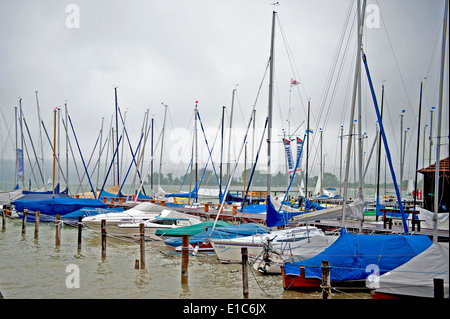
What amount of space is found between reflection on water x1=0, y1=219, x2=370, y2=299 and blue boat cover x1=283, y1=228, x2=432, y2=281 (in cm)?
81

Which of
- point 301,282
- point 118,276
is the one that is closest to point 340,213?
point 301,282

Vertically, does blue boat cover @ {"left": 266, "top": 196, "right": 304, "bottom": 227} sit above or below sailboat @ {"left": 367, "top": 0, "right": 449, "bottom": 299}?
above

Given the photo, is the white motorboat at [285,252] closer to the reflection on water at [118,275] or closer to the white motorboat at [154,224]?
the reflection on water at [118,275]

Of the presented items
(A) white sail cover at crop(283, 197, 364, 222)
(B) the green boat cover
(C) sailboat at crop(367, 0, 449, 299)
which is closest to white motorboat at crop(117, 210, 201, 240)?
(B) the green boat cover

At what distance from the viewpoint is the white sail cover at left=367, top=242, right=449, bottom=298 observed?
428 inches

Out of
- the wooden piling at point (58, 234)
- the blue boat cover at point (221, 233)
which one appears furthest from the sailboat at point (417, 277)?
the wooden piling at point (58, 234)

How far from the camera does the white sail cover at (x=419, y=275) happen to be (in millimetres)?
10867

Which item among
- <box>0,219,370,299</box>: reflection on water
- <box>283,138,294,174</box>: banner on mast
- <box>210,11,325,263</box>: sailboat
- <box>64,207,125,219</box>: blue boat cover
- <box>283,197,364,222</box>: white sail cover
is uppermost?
<box>283,138,294,174</box>: banner on mast

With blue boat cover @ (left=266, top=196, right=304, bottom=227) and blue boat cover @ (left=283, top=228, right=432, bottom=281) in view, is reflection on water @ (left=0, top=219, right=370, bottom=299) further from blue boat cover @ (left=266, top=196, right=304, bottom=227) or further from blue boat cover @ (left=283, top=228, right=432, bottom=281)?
blue boat cover @ (left=266, top=196, right=304, bottom=227)

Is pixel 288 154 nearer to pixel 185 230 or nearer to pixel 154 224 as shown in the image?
pixel 154 224

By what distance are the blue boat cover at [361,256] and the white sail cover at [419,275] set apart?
302cm

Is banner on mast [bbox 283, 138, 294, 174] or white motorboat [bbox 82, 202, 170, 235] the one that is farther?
banner on mast [bbox 283, 138, 294, 174]
